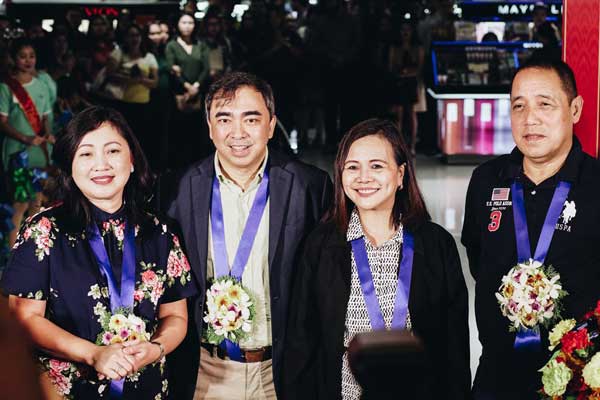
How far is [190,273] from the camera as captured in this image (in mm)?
3207

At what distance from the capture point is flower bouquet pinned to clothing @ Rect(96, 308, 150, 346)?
2885mm

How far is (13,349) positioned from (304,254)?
2369mm

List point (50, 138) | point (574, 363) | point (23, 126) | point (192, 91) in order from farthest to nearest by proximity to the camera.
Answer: point (192, 91) → point (50, 138) → point (23, 126) → point (574, 363)

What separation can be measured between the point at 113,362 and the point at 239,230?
0.73 m

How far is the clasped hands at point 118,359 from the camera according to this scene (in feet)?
9.27

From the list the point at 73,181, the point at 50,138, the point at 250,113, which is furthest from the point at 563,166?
the point at 50,138

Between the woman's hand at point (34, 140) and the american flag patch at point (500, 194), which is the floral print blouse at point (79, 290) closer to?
the american flag patch at point (500, 194)

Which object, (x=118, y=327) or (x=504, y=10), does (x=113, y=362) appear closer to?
(x=118, y=327)

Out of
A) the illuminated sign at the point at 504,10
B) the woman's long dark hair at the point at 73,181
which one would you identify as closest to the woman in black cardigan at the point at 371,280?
the woman's long dark hair at the point at 73,181

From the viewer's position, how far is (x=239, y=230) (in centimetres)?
337

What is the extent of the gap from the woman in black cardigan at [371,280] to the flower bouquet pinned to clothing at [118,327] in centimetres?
55

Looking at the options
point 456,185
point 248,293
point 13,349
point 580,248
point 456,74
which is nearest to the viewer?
point 13,349

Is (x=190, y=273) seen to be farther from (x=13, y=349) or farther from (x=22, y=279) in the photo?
(x=13, y=349)

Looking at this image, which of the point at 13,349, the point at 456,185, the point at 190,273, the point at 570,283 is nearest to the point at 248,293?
the point at 190,273
